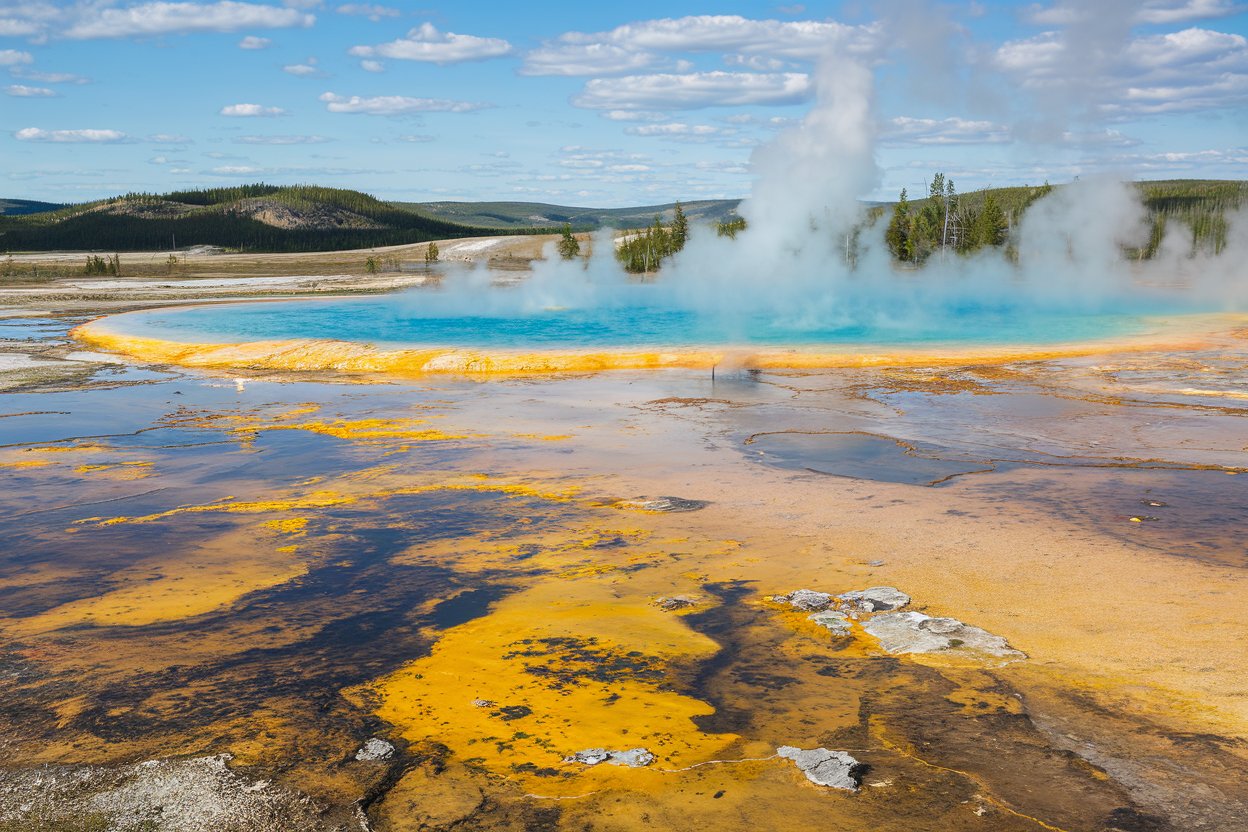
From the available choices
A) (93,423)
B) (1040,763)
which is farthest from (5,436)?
(1040,763)

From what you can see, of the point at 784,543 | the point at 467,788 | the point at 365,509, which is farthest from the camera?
the point at 365,509

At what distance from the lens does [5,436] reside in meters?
14.6

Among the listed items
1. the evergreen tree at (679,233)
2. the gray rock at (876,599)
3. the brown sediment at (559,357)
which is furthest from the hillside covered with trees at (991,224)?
the gray rock at (876,599)

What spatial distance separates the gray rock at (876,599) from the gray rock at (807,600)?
5.3 inches

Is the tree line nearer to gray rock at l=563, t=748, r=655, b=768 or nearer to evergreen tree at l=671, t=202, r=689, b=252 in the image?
evergreen tree at l=671, t=202, r=689, b=252

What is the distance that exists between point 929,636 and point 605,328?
2276 centimetres

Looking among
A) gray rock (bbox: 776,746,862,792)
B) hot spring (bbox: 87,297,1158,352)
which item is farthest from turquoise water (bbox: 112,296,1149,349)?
gray rock (bbox: 776,746,862,792)

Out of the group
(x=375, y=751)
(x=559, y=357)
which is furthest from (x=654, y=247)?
(x=375, y=751)

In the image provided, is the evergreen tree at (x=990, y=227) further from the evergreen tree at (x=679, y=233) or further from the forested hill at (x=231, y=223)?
the forested hill at (x=231, y=223)

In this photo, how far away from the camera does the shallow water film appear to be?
4824 millimetres

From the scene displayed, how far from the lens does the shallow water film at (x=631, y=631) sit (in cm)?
482

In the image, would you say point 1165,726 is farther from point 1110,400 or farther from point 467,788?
point 1110,400

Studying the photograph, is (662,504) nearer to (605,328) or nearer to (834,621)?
(834,621)

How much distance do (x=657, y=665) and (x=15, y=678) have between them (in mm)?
3881
